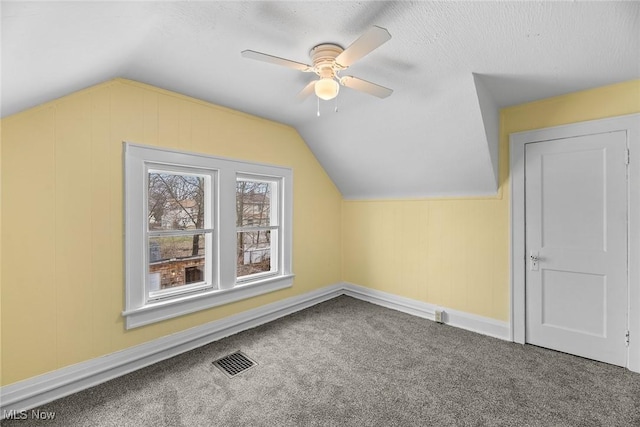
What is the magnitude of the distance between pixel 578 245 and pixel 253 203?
3230 millimetres

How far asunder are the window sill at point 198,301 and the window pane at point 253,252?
21 cm

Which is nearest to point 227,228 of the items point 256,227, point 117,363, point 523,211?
point 256,227

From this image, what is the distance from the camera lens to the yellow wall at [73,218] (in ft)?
5.76

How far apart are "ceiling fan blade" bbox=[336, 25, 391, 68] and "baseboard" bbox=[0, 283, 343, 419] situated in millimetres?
2597

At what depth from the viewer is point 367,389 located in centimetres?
196

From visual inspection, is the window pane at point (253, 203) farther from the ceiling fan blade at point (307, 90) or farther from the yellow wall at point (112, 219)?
the ceiling fan blade at point (307, 90)

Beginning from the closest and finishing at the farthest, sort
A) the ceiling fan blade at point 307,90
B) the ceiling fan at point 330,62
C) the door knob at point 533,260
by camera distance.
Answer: the ceiling fan at point 330,62 < the ceiling fan blade at point 307,90 < the door knob at point 533,260

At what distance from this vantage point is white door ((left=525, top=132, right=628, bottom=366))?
2244 millimetres

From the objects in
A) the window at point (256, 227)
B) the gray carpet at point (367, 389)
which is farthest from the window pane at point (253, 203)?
the gray carpet at point (367, 389)

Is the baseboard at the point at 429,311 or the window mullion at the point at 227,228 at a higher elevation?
the window mullion at the point at 227,228

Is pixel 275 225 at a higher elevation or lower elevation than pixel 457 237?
higher

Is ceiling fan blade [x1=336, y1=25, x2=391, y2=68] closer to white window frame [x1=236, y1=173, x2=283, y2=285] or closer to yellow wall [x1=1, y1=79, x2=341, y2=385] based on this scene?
yellow wall [x1=1, y1=79, x2=341, y2=385]

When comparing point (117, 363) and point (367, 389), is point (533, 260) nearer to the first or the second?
point (367, 389)

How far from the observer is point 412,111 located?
101 inches
